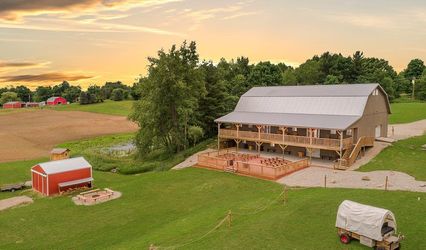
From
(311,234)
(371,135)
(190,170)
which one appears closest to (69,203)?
(190,170)

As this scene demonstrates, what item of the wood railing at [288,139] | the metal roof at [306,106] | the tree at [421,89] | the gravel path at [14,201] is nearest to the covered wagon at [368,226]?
the wood railing at [288,139]

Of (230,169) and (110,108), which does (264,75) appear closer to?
(230,169)

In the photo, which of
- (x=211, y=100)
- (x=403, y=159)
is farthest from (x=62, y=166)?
(x=403, y=159)

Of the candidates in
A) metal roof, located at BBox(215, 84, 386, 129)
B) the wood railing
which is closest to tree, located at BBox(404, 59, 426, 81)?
metal roof, located at BBox(215, 84, 386, 129)

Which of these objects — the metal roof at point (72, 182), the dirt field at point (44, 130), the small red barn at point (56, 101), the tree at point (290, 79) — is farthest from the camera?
the small red barn at point (56, 101)

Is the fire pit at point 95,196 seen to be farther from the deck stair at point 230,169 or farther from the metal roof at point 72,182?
the deck stair at point 230,169

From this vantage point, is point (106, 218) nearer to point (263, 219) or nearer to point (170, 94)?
point (263, 219)
